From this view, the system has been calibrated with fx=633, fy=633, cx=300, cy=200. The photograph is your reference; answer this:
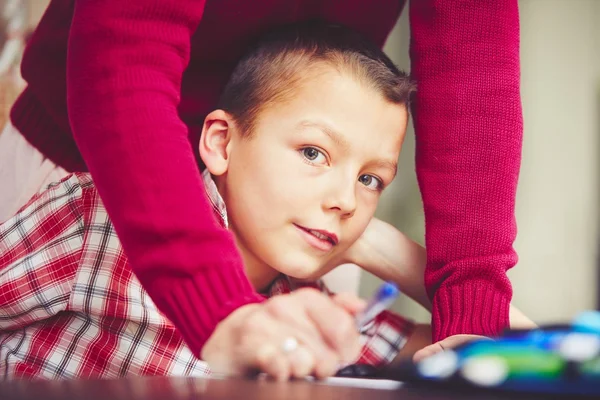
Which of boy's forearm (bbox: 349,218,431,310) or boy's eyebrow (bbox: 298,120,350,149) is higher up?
boy's eyebrow (bbox: 298,120,350,149)

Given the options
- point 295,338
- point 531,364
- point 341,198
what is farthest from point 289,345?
point 341,198

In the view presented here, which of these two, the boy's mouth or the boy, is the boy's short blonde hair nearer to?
the boy

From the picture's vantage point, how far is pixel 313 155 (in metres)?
0.62

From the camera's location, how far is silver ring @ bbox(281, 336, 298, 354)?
0.33 metres

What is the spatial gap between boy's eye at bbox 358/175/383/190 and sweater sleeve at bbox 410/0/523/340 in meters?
0.07

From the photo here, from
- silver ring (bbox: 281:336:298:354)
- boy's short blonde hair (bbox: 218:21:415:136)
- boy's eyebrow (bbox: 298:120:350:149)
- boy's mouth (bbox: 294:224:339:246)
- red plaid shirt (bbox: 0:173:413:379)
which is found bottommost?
red plaid shirt (bbox: 0:173:413:379)

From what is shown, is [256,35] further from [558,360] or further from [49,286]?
[558,360]

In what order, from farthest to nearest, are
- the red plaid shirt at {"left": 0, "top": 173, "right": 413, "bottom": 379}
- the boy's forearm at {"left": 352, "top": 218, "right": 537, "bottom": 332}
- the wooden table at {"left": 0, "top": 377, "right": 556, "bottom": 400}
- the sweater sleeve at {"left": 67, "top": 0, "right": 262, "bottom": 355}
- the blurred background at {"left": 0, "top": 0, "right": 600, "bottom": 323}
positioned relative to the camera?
the blurred background at {"left": 0, "top": 0, "right": 600, "bottom": 323} < the boy's forearm at {"left": 352, "top": 218, "right": 537, "bottom": 332} < the red plaid shirt at {"left": 0, "top": 173, "right": 413, "bottom": 379} < the sweater sleeve at {"left": 67, "top": 0, "right": 262, "bottom": 355} < the wooden table at {"left": 0, "top": 377, "right": 556, "bottom": 400}

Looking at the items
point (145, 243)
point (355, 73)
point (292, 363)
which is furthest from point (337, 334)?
point (355, 73)

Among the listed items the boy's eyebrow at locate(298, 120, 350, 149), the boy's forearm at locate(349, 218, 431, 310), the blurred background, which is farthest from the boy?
the blurred background

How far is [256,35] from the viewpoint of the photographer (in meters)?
0.73

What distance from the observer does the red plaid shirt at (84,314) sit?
0.61 meters

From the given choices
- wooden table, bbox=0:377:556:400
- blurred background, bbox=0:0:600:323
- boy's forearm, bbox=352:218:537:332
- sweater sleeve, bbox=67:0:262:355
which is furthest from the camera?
blurred background, bbox=0:0:600:323

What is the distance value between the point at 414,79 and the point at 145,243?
1.50ft
